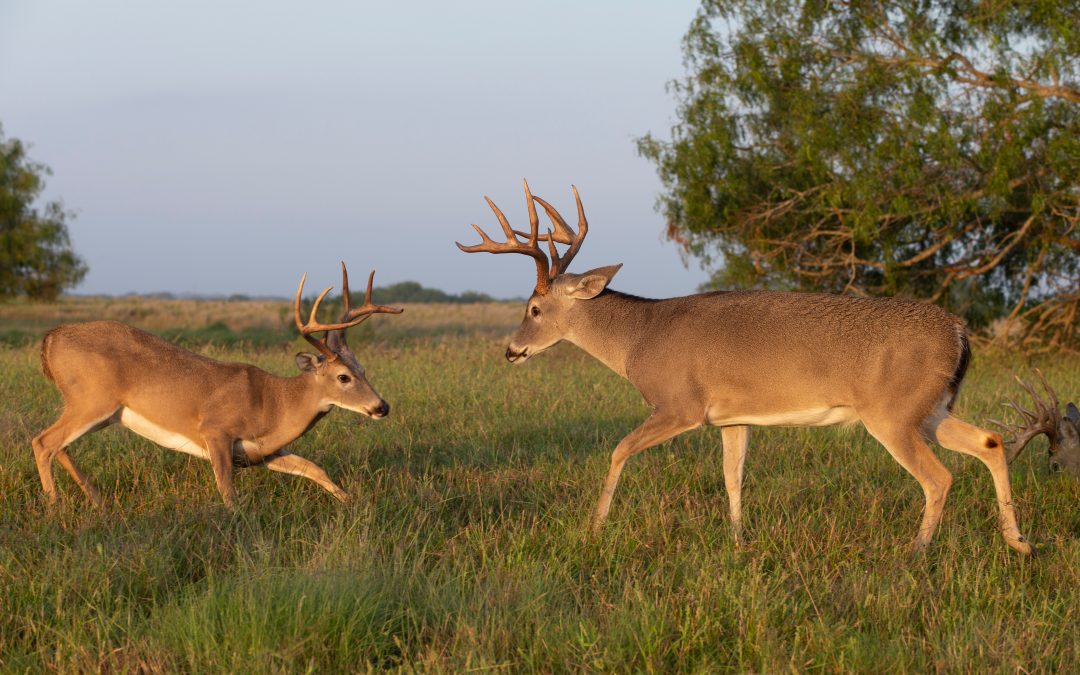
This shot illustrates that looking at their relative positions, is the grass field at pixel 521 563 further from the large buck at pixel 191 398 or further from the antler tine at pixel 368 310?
the antler tine at pixel 368 310

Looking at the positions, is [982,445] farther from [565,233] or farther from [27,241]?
[27,241]

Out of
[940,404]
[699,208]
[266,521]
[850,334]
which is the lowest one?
[266,521]

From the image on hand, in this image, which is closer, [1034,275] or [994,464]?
[994,464]

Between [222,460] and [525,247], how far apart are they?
101 inches

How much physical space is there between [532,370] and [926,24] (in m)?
7.20

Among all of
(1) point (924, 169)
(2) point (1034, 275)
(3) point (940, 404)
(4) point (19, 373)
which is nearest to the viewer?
(3) point (940, 404)

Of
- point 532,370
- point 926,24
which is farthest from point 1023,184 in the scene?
point 532,370

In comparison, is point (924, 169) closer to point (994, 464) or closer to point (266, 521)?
point (994, 464)

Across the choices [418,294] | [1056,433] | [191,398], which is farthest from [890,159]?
[418,294]

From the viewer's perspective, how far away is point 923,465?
19.7 feet

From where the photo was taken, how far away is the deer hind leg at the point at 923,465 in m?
5.96

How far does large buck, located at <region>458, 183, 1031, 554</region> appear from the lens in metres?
6.01

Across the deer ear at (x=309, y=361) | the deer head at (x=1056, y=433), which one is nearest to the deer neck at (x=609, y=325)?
the deer ear at (x=309, y=361)

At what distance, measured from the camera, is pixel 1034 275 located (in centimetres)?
1534
